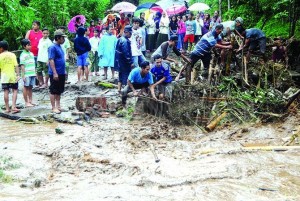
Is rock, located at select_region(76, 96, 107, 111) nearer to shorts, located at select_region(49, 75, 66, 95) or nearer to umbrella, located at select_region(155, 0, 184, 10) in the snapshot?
shorts, located at select_region(49, 75, 66, 95)

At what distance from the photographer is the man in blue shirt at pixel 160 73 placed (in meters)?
9.89

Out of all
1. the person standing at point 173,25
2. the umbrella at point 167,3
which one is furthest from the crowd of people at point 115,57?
the umbrella at point 167,3

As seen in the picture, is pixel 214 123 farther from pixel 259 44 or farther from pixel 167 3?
pixel 167 3

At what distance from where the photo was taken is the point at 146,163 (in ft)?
21.7

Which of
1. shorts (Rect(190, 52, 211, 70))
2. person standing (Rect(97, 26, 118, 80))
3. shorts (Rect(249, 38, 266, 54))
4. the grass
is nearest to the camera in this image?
the grass

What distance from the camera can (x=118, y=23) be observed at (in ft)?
53.4

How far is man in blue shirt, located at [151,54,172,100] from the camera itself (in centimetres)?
989

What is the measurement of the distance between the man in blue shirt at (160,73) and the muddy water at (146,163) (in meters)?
1.24

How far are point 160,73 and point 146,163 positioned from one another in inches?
147

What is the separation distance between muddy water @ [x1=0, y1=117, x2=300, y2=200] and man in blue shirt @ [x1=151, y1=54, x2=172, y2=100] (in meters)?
1.24

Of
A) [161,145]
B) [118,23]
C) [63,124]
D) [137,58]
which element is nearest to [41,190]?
[161,145]

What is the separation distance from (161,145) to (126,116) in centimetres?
232

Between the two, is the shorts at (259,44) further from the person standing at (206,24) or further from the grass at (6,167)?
the person standing at (206,24)

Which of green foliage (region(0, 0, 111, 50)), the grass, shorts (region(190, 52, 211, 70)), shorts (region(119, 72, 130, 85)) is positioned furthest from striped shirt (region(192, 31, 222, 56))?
the grass
